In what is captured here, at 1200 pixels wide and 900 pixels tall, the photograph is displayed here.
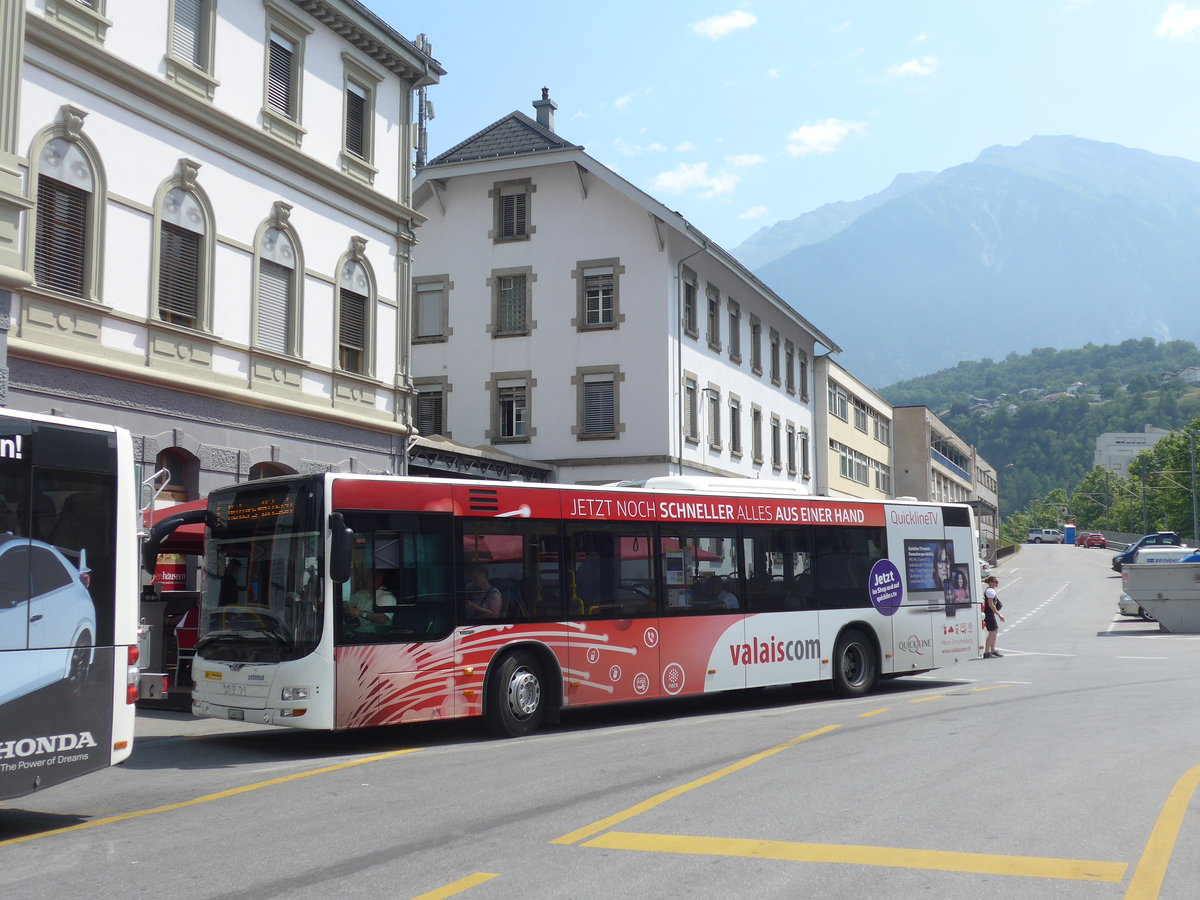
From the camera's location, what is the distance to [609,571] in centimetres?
1463

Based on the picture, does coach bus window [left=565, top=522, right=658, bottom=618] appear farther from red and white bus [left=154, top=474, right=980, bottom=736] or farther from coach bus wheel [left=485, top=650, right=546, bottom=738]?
coach bus wheel [left=485, top=650, right=546, bottom=738]

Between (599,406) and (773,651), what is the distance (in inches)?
828

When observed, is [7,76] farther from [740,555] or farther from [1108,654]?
[1108,654]

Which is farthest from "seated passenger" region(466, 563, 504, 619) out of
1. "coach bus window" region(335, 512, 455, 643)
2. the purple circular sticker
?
the purple circular sticker

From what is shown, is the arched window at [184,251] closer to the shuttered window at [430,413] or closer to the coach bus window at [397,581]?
the coach bus window at [397,581]

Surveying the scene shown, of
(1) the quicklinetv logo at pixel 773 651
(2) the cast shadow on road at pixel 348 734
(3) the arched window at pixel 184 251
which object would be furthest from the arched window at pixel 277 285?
(1) the quicklinetv logo at pixel 773 651

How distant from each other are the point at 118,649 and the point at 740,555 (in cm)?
909

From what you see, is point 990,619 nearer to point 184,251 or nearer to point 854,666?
point 854,666

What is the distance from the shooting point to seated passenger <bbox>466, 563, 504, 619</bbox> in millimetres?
13188

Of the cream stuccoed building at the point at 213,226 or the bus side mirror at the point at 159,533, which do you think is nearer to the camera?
the bus side mirror at the point at 159,533

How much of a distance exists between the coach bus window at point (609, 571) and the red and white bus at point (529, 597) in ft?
0.08

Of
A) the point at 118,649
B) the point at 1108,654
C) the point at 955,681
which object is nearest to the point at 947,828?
the point at 118,649

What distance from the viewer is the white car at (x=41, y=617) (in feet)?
26.0

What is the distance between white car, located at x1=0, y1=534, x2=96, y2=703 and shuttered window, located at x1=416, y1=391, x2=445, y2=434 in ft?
98.2
